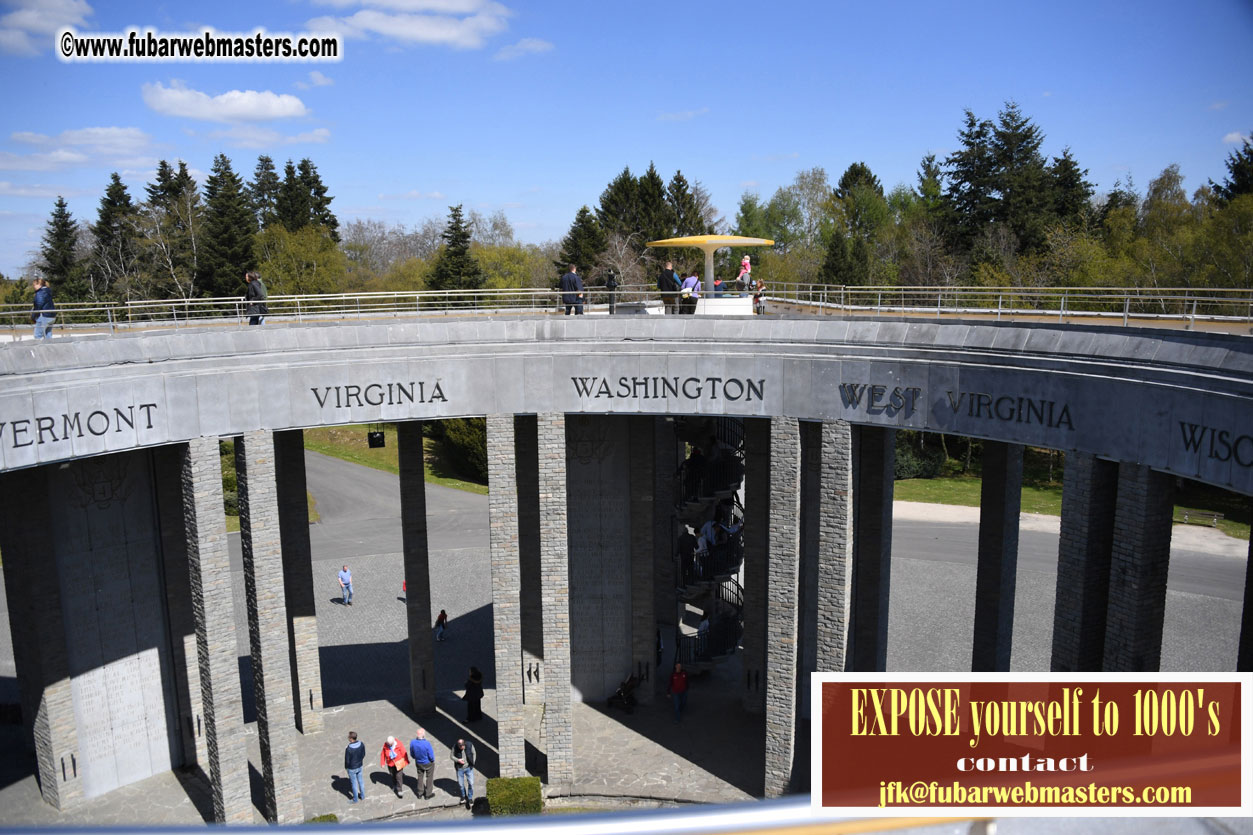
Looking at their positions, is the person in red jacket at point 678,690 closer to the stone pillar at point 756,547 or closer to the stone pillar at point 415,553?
the stone pillar at point 756,547

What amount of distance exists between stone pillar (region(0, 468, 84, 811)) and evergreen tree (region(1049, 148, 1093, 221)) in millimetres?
56770

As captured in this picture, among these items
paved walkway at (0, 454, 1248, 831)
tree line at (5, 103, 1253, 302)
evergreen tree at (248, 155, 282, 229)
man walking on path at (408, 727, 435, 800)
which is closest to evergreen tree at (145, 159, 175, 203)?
tree line at (5, 103, 1253, 302)

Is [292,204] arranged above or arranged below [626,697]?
above

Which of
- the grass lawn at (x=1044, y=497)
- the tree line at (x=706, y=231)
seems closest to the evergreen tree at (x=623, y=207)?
the tree line at (x=706, y=231)

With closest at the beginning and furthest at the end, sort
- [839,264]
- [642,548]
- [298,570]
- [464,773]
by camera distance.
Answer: [464,773], [298,570], [642,548], [839,264]

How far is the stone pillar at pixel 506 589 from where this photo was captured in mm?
20188

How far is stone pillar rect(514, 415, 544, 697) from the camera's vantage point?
2325cm

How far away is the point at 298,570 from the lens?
78.0 ft

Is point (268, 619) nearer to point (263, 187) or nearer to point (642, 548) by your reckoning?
point (642, 548)

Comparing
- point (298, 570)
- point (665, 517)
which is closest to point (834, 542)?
point (665, 517)

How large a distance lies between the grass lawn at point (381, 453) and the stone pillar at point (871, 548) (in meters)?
30.7

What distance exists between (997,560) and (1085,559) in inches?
235

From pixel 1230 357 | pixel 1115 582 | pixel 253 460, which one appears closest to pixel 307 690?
pixel 253 460

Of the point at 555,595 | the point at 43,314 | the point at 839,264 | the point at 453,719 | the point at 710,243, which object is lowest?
the point at 453,719
